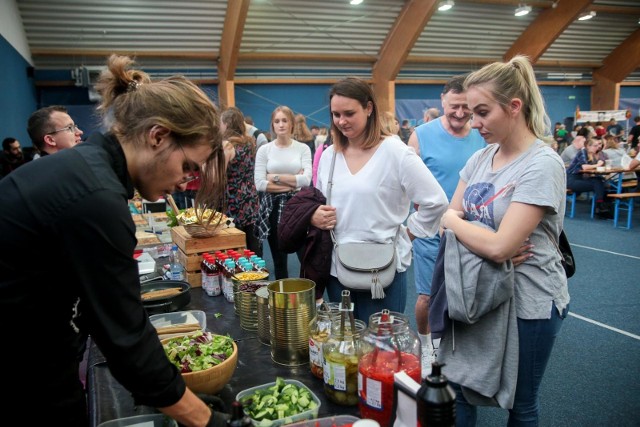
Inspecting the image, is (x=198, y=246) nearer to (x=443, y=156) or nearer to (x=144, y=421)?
(x=144, y=421)

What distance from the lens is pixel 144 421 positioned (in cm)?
101

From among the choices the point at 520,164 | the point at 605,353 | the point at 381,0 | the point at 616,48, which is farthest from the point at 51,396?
the point at 616,48

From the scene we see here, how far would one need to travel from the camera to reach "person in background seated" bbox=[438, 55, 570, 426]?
124 centimetres

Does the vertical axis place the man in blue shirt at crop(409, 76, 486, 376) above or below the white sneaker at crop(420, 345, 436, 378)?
above

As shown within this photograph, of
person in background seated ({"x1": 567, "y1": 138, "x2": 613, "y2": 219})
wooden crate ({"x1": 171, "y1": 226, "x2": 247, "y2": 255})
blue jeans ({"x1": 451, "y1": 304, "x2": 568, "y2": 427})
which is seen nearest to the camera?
blue jeans ({"x1": 451, "y1": 304, "x2": 568, "y2": 427})

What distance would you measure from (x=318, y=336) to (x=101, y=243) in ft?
2.07

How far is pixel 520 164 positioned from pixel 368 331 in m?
0.66

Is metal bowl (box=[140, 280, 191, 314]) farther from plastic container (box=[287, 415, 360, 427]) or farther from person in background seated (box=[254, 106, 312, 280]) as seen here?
person in background seated (box=[254, 106, 312, 280])

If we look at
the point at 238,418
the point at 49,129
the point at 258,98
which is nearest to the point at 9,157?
the point at 49,129

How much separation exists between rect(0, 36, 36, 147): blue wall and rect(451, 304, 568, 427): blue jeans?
6333 mm

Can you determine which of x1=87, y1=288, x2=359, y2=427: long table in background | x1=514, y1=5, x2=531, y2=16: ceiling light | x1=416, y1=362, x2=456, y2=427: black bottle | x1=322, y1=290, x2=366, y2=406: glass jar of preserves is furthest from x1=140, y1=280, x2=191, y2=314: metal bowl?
x1=514, y1=5, x2=531, y2=16: ceiling light

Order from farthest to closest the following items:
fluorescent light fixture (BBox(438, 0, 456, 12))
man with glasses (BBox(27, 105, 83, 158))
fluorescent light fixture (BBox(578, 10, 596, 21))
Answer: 1. fluorescent light fixture (BBox(578, 10, 596, 21))
2. fluorescent light fixture (BBox(438, 0, 456, 12))
3. man with glasses (BBox(27, 105, 83, 158))

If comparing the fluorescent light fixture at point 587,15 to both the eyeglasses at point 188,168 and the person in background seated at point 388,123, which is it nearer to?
the person in background seated at point 388,123

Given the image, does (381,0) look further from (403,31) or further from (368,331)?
(368,331)
